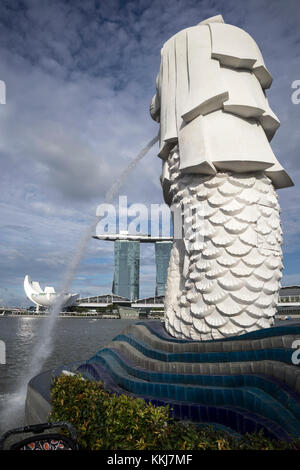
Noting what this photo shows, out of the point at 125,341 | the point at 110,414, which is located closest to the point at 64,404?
the point at 110,414

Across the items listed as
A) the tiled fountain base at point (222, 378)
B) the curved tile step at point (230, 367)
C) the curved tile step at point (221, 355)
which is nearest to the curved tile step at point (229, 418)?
the tiled fountain base at point (222, 378)

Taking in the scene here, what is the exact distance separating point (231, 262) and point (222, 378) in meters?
2.56

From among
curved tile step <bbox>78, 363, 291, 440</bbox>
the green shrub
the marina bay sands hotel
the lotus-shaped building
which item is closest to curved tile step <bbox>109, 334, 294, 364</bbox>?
curved tile step <bbox>78, 363, 291, 440</bbox>

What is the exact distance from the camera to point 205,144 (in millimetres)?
7551

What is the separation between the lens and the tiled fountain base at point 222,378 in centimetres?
417

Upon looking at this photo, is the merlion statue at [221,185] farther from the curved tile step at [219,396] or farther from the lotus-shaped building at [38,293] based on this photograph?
the lotus-shaped building at [38,293]

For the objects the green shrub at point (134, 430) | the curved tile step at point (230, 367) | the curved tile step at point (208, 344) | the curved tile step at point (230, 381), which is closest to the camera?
the green shrub at point (134, 430)

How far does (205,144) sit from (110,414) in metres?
6.00

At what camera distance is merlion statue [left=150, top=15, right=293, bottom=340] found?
23.0ft

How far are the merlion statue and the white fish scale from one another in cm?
2

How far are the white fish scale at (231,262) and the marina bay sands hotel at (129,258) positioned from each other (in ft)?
254

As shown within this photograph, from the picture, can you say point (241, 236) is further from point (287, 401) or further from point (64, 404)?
point (64, 404)

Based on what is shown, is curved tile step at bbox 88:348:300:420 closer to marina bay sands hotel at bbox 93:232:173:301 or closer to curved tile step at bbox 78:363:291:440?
curved tile step at bbox 78:363:291:440

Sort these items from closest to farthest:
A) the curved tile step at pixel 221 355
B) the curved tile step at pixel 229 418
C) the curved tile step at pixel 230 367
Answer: the curved tile step at pixel 229 418 → the curved tile step at pixel 230 367 → the curved tile step at pixel 221 355
